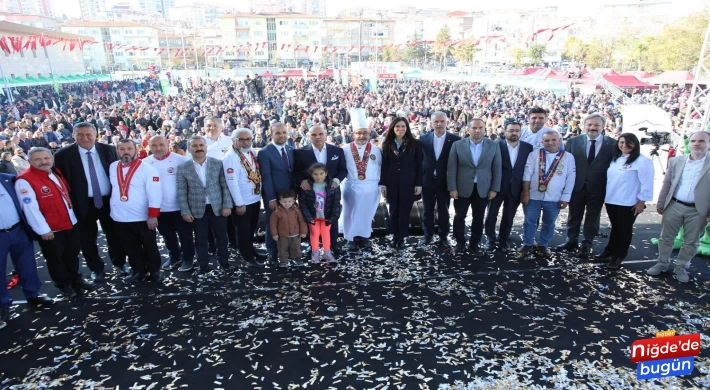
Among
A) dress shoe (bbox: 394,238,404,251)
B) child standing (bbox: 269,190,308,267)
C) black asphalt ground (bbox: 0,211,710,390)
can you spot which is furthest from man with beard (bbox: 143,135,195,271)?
dress shoe (bbox: 394,238,404,251)

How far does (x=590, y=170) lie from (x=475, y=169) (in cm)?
126

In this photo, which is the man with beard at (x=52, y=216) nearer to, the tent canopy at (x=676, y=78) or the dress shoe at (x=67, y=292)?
the dress shoe at (x=67, y=292)

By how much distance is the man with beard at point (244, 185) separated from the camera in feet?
13.6

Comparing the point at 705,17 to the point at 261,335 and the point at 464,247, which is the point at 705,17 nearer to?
the point at 464,247

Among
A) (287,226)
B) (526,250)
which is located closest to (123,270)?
(287,226)

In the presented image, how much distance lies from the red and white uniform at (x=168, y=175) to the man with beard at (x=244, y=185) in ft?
1.60

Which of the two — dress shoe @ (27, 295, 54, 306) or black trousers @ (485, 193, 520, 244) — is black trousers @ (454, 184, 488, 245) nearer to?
black trousers @ (485, 193, 520, 244)

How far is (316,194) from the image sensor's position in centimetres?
440

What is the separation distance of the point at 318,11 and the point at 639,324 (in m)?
213

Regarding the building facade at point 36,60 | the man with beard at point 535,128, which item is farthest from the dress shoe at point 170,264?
the building facade at point 36,60

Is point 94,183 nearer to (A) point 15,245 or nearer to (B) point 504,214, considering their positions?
(A) point 15,245

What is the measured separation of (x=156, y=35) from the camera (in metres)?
75.7

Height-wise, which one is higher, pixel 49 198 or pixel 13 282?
pixel 49 198

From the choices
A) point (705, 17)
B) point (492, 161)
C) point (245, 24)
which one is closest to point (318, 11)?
point (245, 24)
